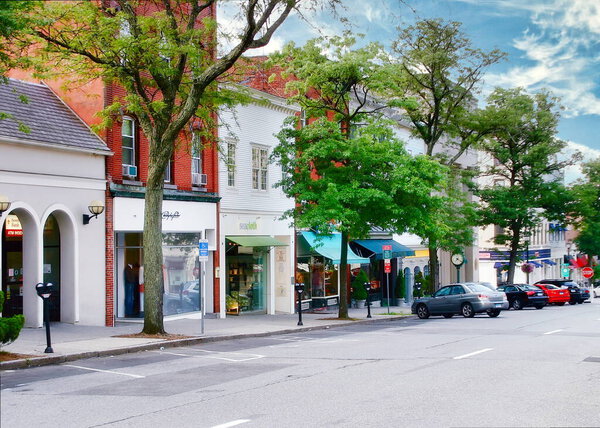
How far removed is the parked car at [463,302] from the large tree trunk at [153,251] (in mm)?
15425

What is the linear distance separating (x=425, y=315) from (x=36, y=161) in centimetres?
1825

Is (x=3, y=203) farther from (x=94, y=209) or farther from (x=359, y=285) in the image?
(x=359, y=285)

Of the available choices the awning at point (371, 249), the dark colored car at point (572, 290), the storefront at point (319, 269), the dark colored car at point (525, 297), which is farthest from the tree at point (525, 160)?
the storefront at point (319, 269)

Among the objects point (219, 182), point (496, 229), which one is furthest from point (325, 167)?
point (496, 229)

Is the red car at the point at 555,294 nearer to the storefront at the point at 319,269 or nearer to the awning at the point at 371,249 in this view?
the awning at the point at 371,249

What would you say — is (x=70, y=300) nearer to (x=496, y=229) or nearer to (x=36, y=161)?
(x=36, y=161)

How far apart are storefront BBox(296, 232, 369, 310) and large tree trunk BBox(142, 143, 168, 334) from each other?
527 inches

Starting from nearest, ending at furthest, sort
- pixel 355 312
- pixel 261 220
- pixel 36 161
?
pixel 36 161, pixel 261 220, pixel 355 312

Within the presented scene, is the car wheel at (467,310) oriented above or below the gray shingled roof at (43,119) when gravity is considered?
below

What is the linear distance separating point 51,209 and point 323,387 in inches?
507

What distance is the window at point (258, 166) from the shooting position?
31312 millimetres

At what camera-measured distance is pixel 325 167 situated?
2875cm

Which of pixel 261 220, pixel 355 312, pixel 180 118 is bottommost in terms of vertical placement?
pixel 355 312

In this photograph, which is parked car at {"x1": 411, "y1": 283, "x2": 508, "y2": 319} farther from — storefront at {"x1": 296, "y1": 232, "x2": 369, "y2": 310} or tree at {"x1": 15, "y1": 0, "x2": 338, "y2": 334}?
tree at {"x1": 15, "y1": 0, "x2": 338, "y2": 334}
